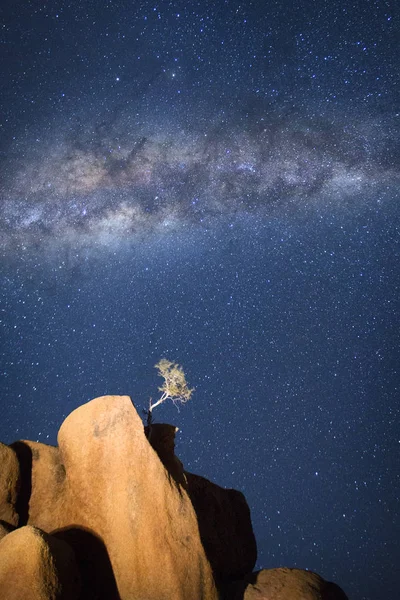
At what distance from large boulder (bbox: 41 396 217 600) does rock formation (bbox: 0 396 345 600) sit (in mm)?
23

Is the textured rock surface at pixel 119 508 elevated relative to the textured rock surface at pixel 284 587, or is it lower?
elevated

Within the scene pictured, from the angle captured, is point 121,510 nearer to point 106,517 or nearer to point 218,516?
point 106,517

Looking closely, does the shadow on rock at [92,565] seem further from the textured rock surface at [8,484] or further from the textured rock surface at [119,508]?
the textured rock surface at [8,484]

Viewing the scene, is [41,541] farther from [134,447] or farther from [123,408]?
[123,408]

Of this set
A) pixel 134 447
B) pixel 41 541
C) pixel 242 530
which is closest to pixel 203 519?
pixel 242 530

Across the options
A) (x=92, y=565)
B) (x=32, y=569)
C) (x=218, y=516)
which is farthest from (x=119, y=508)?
(x=218, y=516)

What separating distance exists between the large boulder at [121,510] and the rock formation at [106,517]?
23mm

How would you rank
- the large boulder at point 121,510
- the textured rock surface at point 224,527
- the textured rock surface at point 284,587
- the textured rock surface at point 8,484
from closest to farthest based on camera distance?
the large boulder at point 121,510
the textured rock surface at point 8,484
the textured rock surface at point 284,587
the textured rock surface at point 224,527

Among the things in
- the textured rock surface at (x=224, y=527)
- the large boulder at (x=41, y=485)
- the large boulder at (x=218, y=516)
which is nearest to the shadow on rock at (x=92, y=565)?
the large boulder at (x=41, y=485)

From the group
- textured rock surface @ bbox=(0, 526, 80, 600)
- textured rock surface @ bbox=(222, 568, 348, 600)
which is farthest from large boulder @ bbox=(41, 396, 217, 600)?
textured rock surface @ bbox=(222, 568, 348, 600)

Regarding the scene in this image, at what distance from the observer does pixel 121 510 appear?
9.30m

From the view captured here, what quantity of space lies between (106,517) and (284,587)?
222 inches

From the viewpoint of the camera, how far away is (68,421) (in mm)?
10820

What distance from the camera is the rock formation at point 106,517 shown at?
8.07m
